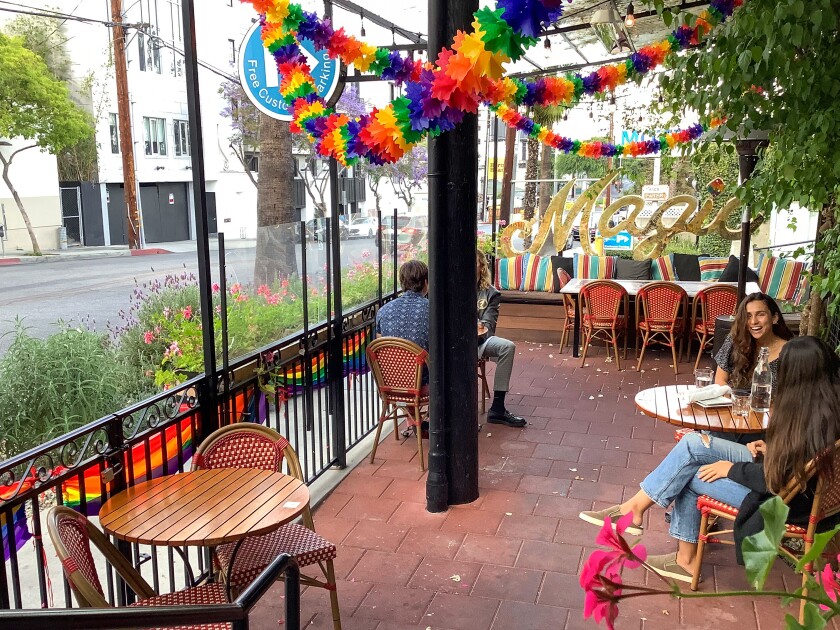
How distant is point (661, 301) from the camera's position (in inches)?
303

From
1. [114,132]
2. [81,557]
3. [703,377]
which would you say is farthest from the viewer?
[114,132]

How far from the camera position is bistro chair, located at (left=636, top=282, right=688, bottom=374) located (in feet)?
25.0

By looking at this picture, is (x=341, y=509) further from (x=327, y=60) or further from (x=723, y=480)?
(x=327, y=60)

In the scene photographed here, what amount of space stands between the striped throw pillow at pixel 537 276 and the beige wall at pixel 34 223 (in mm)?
20494

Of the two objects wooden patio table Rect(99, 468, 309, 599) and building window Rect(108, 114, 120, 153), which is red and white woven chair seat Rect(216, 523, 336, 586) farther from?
building window Rect(108, 114, 120, 153)

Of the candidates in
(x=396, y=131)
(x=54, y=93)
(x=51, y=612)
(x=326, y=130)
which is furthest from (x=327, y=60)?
(x=54, y=93)

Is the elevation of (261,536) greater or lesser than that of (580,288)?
lesser

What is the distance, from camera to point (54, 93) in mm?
21828

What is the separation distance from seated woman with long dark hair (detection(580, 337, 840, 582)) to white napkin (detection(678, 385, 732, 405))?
39 cm

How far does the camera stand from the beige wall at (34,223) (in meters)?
24.5

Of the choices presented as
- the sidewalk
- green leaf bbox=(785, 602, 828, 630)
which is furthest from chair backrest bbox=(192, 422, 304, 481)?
the sidewalk

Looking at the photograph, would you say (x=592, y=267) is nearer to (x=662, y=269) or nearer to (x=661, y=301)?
(x=662, y=269)

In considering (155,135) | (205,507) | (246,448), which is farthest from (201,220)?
(155,135)

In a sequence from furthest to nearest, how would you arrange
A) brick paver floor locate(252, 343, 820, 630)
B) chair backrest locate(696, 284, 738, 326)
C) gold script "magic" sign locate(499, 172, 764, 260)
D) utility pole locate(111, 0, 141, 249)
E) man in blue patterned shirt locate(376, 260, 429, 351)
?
utility pole locate(111, 0, 141, 249) < gold script "magic" sign locate(499, 172, 764, 260) < chair backrest locate(696, 284, 738, 326) < man in blue patterned shirt locate(376, 260, 429, 351) < brick paver floor locate(252, 343, 820, 630)
